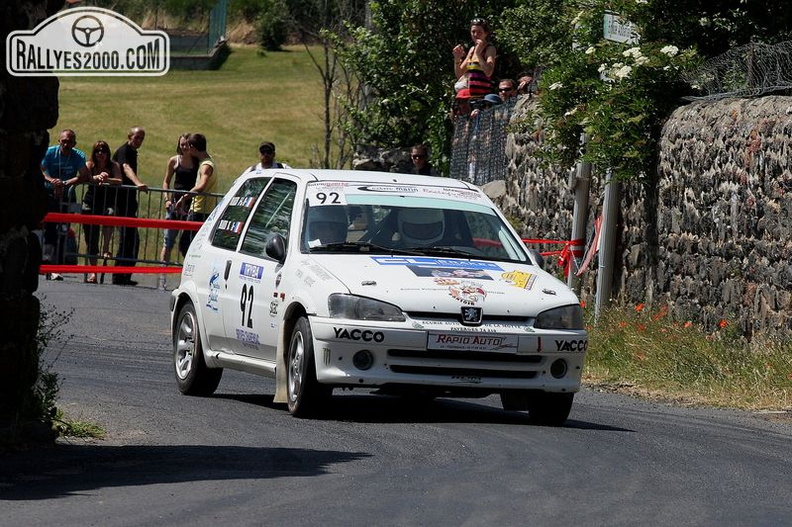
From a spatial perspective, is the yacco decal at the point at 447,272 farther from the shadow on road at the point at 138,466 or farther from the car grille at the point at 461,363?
the shadow on road at the point at 138,466

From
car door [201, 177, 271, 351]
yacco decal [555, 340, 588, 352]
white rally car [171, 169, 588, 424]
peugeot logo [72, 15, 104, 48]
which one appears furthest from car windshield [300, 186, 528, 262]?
peugeot logo [72, 15, 104, 48]

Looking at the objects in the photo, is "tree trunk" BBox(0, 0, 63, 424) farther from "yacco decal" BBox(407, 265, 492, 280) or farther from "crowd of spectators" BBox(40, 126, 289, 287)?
"crowd of spectators" BBox(40, 126, 289, 287)

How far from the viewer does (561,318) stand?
1127 centimetres

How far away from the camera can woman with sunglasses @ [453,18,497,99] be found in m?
24.1

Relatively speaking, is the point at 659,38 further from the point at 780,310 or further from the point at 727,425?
the point at 727,425

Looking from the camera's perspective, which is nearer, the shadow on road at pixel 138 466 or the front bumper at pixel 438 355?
the shadow on road at pixel 138 466

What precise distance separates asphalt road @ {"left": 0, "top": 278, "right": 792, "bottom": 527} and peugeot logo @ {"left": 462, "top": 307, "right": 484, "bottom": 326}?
67cm

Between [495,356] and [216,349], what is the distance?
8.34ft

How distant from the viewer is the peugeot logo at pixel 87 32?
9.95m

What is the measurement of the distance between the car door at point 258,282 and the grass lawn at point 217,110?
1336 inches

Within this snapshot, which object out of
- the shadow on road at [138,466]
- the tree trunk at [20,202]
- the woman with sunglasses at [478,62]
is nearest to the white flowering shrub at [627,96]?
the woman with sunglasses at [478,62]

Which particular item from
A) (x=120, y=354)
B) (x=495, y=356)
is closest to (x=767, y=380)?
(x=495, y=356)

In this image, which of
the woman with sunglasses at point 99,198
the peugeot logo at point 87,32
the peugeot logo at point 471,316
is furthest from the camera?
the woman with sunglasses at point 99,198

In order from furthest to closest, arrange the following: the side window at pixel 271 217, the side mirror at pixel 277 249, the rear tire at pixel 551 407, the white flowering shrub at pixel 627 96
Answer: the white flowering shrub at pixel 627 96 < the side window at pixel 271 217 < the side mirror at pixel 277 249 < the rear tire at pixel 551 407
